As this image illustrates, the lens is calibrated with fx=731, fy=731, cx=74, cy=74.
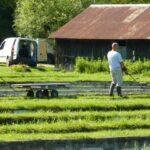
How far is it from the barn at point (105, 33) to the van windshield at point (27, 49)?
5.46 feet

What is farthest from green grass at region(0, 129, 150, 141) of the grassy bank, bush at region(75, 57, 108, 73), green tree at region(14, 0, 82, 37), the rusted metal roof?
green tree at region(14, 0, 82, 37)

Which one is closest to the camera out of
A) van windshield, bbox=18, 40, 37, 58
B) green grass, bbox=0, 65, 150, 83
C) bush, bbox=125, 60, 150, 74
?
green grass, bbox=0, 65, 150, 83

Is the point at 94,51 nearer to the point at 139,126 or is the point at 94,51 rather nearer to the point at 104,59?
the point at 104,59

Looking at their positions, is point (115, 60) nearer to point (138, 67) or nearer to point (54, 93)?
point (54, 93)

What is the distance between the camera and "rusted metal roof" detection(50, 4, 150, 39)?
47125mm

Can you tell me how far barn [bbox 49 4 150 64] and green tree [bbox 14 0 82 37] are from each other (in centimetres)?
1059

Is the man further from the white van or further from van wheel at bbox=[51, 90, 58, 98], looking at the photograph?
the white van

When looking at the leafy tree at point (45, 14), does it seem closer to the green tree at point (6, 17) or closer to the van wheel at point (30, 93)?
the green tree at point (6, 17)

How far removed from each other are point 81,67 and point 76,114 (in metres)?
27.2

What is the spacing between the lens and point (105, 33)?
48.6 m

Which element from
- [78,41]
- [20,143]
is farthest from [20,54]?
[20,143]

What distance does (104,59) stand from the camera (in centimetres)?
4688

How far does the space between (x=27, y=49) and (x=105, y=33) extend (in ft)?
19.5

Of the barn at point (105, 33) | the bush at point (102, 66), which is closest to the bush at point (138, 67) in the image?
the bush at point (102, 66)
